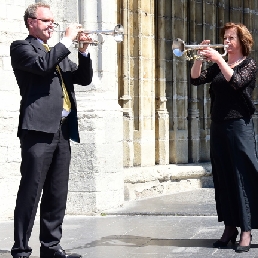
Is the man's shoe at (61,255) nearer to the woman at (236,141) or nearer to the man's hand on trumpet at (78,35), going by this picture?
the woman at (236,141)

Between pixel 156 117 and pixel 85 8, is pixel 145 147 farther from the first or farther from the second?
pixel 85 8

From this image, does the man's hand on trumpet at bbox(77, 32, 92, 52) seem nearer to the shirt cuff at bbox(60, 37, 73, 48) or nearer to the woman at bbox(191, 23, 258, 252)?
the shirt cuff at bbox(60, 37, 73, 48)

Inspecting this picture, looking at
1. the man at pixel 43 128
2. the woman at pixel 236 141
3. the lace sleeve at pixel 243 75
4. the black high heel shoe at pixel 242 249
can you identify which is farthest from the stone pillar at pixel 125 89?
the man at pixel 43 128

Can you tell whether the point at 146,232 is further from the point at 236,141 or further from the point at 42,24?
the point at 42,24

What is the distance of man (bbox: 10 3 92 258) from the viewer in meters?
5.57

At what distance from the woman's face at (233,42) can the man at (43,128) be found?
3.79 ft

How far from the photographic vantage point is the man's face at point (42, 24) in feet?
18.4

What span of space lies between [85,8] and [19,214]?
338cm

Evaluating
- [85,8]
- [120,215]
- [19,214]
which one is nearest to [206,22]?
→ [85,8]

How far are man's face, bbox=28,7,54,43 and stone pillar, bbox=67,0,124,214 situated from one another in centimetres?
272

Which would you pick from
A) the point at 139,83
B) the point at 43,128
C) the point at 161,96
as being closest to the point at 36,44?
the point at 43,128

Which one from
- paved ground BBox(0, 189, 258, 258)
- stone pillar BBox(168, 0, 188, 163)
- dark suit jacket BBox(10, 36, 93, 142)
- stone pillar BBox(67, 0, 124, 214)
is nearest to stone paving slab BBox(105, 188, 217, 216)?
paved ground BBox(0, 189, 258, 258)

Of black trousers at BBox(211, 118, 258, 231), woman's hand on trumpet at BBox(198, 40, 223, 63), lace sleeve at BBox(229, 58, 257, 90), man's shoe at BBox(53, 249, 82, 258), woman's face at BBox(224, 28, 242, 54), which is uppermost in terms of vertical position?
woman's face at BBox(224, 28, 242, 54)

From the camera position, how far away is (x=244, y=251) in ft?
20.0
